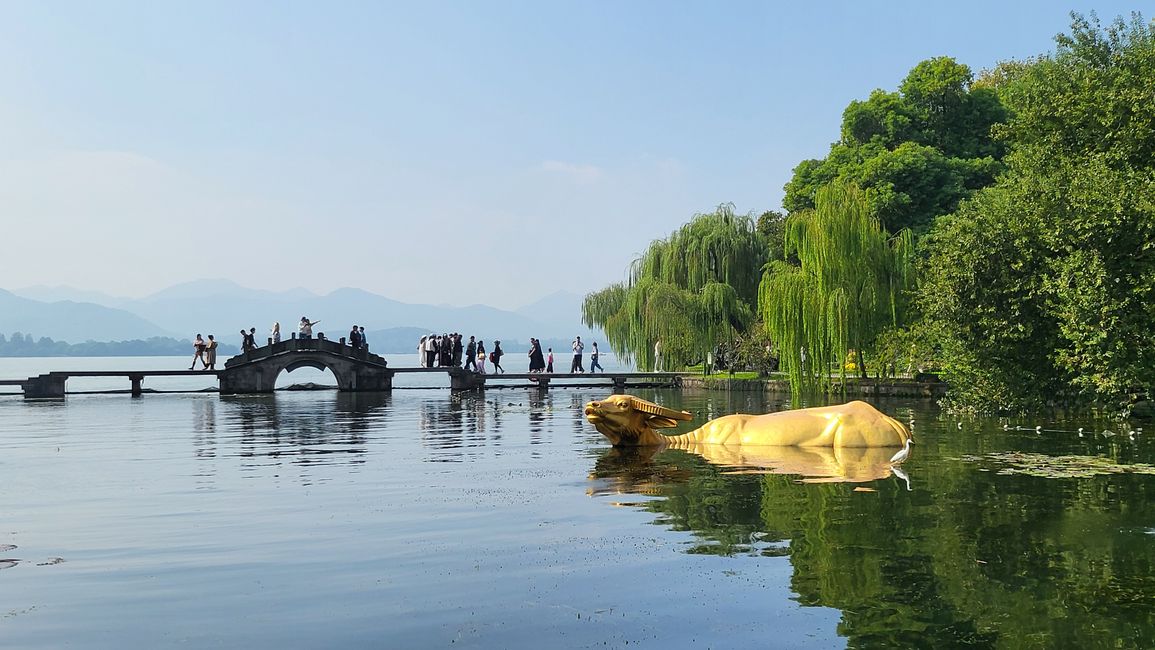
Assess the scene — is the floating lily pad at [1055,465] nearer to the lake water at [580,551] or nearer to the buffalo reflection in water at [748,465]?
the lake water at [580,551]

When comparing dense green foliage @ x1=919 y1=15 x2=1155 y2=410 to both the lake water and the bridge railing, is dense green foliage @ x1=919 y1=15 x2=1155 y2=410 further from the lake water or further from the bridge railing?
Result: the bridge railing

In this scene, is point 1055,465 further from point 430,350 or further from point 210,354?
point 210,354

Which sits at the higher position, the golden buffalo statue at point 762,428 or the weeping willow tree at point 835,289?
the weeping willow tree at point 835,289

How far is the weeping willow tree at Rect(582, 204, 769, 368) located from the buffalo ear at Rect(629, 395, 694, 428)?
34017 mm

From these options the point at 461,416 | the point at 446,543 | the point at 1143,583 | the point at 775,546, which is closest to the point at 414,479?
the point at 446,543

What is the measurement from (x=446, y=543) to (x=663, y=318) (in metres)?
44.7

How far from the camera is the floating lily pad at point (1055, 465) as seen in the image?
16.6 m

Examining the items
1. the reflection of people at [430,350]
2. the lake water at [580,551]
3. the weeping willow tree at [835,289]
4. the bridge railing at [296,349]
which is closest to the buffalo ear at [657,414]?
the lake water at [580,551]

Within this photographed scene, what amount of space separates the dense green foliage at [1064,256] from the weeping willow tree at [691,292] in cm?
2274

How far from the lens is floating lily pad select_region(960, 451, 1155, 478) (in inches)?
655

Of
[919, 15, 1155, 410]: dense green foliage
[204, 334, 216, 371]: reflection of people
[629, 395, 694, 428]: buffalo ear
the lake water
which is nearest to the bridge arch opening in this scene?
[204, 334, 216, 371]: reflection of people

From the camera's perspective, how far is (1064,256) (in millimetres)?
27312

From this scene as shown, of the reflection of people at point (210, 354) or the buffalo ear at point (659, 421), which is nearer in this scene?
the buffalo ear at point (659, 421)

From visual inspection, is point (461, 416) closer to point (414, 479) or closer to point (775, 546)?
point (414, 479)
